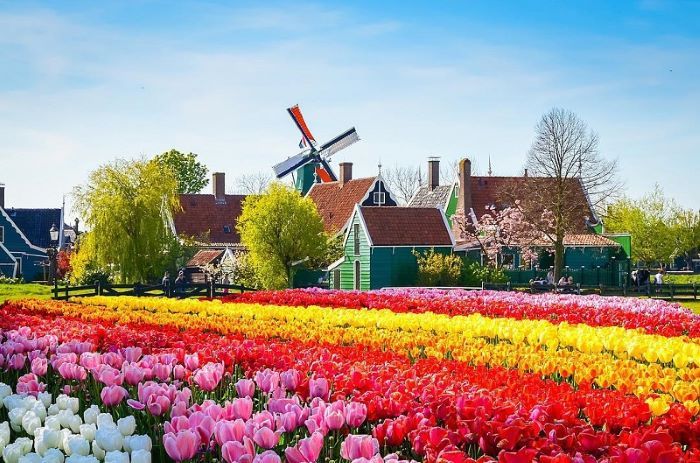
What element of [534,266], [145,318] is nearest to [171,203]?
[534,266]

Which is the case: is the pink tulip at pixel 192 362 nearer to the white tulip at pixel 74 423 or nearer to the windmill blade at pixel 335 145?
the white tulip at pixel 74 423

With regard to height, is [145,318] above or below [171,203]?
below

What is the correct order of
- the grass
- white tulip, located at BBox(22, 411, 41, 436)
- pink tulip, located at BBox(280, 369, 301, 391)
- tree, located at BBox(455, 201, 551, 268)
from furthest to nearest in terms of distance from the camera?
tree, located at BBox(455, 201, 551, 268)
the grass
pink tulip, located at BBox(280, 369, 301, 391)
white tulip, located at BBox(22, 411, 41, 436)

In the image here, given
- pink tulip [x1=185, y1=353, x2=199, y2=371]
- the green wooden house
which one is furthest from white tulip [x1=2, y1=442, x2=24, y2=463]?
the green wooden house

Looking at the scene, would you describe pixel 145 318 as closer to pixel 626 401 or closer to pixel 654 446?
pixel 626 401

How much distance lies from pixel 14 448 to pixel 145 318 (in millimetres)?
11281

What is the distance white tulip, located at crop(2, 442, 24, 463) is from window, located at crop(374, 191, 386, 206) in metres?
49.7

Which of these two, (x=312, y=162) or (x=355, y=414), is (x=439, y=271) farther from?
(x=355, y=414)

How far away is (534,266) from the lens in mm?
52031

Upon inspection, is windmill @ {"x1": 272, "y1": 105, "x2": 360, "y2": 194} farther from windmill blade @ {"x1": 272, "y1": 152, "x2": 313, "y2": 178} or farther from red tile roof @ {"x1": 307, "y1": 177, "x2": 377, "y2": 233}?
red tile roof @ {"x1": 307, "y1": 177, "x2": 377, "y2": 233}

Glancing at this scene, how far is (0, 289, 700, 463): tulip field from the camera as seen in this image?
5.32m

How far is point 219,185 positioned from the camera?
66.8 metres

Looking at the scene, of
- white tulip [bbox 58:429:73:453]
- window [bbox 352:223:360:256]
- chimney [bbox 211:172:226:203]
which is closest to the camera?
white tulip [bbox 58:429:73:453]

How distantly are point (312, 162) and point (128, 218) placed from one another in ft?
86.6
